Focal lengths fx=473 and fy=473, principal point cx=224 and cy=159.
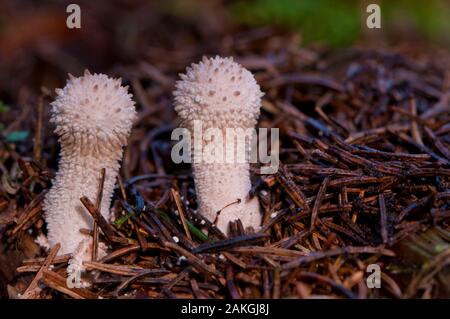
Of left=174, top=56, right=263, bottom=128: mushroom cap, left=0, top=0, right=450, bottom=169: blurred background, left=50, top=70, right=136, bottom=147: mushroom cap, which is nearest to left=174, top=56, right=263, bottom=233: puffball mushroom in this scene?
left=174, top=56, right=263, bottom=128: mushroom cap

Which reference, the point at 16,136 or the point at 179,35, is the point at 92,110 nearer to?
the point at 16,136

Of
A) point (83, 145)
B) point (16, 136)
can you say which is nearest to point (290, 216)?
point (83, 145)

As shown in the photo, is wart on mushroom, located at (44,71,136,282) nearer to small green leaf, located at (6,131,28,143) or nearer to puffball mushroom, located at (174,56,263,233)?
puffball mushroom, located at (174,56,263,233)

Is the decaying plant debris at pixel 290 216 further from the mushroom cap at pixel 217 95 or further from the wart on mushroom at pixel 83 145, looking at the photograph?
the mushroom cap at pixel 217 95

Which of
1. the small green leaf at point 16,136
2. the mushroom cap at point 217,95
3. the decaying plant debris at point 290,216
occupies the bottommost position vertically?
the decaying plant debris at point 290,216

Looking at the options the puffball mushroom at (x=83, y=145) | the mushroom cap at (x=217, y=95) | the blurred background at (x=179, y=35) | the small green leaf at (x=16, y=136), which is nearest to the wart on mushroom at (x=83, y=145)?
the puffball mushroom at (x=83, y=145)

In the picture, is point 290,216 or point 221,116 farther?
point 290,216
